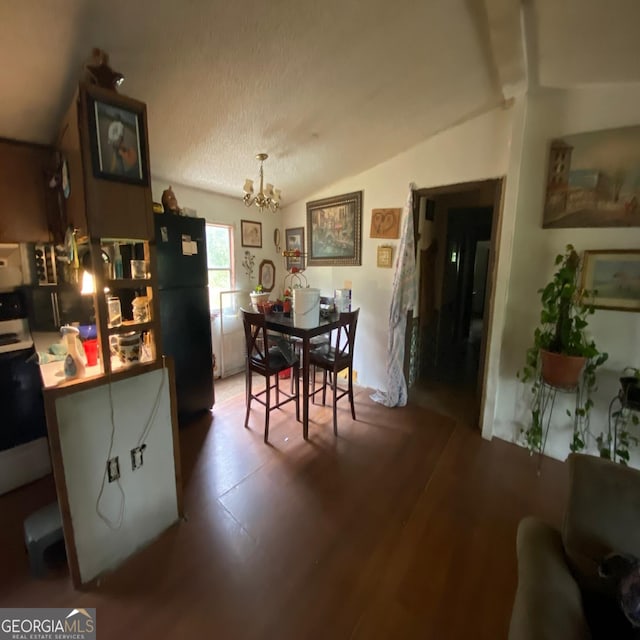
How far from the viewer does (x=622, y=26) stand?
1.36 metres

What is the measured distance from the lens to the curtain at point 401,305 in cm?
273

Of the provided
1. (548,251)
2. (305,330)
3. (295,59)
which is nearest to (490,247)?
(548,251)

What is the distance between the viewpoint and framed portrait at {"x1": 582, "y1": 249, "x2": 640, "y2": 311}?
1805mm

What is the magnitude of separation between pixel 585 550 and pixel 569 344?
127cm

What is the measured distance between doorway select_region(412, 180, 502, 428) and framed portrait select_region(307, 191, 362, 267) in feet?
2.13

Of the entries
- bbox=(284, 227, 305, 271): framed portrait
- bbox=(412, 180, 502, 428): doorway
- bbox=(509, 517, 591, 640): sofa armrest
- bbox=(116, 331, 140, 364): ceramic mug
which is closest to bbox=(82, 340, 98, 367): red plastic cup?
bbox=(116, 331, 140, 364): ceramic mug

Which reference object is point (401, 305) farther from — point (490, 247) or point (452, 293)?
point (452, 293)

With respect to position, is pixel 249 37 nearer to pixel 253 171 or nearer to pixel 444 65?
pixel 444 65

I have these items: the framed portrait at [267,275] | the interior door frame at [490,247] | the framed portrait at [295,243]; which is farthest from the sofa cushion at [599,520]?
the framed portrait at [267,275]

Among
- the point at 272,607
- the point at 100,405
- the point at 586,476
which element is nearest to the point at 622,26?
the point at 586,476

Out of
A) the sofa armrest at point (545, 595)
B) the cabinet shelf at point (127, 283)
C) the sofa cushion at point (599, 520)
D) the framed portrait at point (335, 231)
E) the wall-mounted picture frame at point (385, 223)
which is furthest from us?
the framed portrait at point (335, 231)

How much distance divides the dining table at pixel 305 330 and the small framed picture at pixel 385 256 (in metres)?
0.83

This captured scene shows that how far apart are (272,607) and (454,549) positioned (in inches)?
36.0

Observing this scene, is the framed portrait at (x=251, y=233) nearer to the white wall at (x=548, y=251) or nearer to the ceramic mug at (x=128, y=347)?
the ceramic mug at (x=128, y=347)
